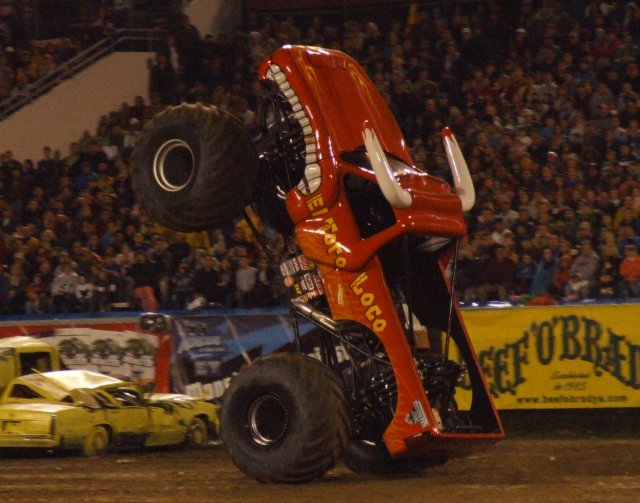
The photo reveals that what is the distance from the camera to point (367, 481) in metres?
9.98

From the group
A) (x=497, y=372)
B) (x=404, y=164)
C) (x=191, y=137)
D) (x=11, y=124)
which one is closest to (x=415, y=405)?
(x=404, y=164)

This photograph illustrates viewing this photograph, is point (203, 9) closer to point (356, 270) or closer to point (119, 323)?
point (119, 323)

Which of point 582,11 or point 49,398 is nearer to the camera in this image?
point 49,398

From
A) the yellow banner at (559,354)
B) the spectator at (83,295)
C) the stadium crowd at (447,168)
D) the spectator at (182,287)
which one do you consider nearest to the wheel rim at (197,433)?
the stadium crowd at (447,168)

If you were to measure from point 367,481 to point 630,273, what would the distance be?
6242mm

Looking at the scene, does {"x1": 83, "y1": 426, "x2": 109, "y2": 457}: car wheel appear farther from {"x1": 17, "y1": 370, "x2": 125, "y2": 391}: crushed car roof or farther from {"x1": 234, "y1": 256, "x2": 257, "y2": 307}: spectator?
{"x1": 234, "y1": 256, "x2": 257, "y2": 307}: spectator

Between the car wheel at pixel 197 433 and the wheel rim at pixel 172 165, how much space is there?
5.25 meters

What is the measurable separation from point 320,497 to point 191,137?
10.9 ft

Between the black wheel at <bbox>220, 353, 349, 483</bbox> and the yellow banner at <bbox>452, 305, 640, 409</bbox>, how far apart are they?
560 cm

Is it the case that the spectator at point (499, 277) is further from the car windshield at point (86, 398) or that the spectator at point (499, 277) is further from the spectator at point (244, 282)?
the car windshield at point (86, 398)

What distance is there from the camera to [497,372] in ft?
48.7

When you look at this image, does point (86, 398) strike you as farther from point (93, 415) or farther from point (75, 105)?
point (75, 105)

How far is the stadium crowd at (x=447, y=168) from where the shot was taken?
52.0 ft

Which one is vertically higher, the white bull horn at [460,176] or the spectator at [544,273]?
the white bull horn at [460,176]
